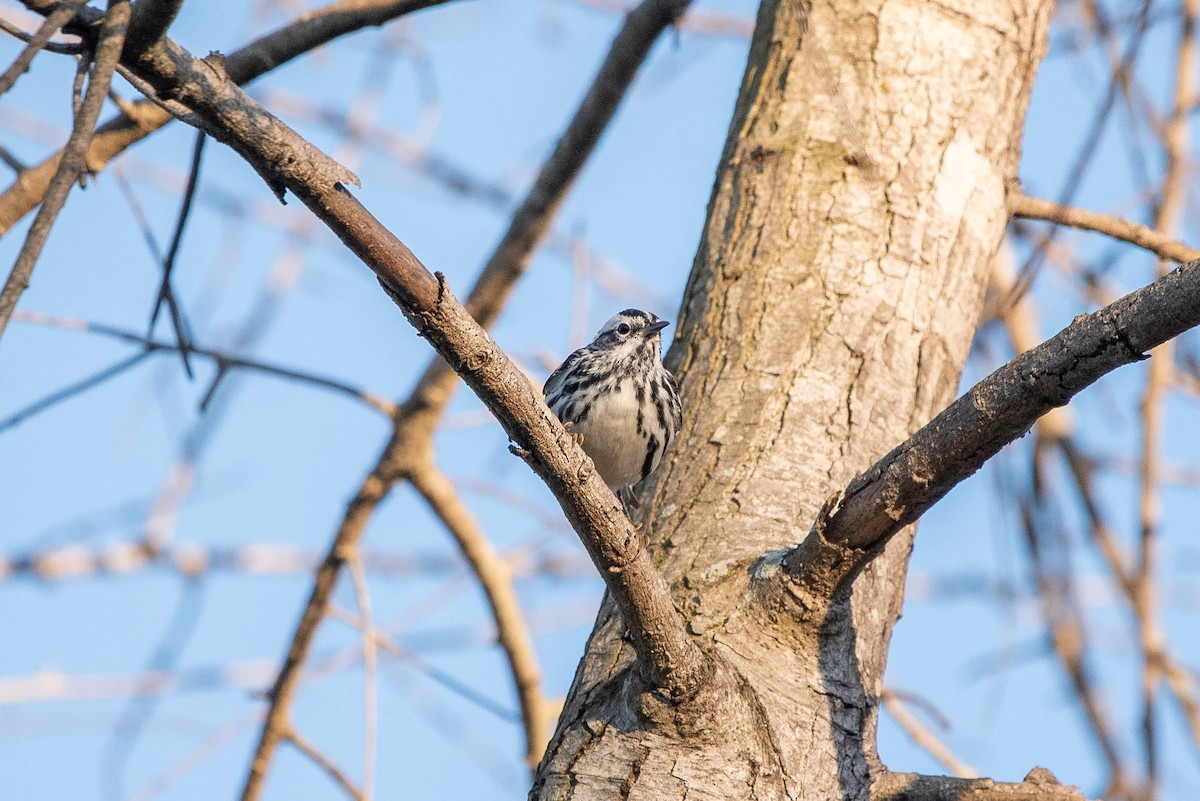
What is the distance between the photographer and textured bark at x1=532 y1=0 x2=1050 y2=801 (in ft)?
9.57

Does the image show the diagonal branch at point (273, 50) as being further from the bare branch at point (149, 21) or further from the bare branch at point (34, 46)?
the bare branch at point (34, 46)

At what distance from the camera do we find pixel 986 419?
8.09 feet

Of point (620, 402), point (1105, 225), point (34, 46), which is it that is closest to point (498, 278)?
point (620, 402)

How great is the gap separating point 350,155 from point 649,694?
3.70m

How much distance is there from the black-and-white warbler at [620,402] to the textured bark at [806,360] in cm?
74

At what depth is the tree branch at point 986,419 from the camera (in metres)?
2.21

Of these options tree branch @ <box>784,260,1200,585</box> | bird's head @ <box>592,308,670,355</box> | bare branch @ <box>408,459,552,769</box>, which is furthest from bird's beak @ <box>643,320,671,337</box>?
tree branch @ <box>784,260,1200,585</box>

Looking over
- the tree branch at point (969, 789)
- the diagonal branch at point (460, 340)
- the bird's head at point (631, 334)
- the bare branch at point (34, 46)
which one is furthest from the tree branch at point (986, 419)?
the bird's head at point (631, 334)

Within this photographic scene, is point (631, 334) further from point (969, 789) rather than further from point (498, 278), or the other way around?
point (969, 789)

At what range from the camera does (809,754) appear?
295 centimetres

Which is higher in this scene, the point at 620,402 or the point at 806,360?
the point at 620,402

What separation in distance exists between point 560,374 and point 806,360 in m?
2.22

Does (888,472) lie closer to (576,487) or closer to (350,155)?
(576,487)

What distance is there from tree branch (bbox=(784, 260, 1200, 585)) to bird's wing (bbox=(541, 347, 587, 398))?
9.25 feet
